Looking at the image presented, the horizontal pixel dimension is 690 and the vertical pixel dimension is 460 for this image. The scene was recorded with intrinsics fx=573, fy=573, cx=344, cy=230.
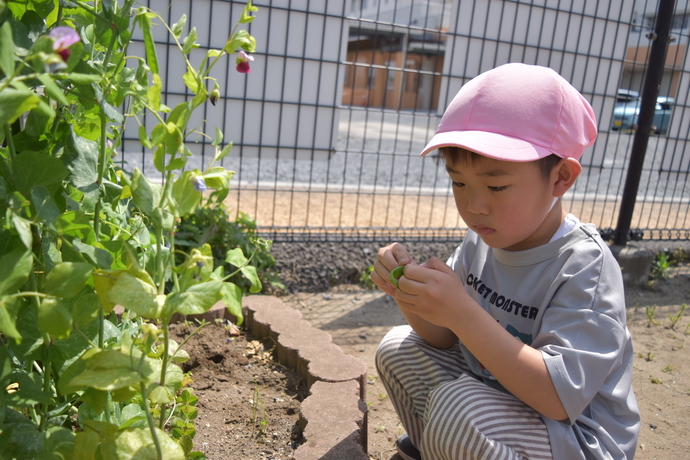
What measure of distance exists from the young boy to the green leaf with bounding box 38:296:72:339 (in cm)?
71

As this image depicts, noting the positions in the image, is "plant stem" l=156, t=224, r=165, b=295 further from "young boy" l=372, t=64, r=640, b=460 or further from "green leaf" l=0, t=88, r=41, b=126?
"young boy" l=372, t=64, r=640, b=460

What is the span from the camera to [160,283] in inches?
29.4

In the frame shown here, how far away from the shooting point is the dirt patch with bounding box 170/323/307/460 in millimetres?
1318

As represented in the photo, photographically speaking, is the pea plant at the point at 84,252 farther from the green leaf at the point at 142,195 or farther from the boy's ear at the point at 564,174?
the boy's ear at the point at 564,174

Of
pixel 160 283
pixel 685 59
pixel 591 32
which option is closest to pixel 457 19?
pixel 591 32

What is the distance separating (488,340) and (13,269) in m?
0.87

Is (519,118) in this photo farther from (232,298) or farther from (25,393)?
(25,393)

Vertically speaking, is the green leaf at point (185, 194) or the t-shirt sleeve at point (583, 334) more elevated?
the green leaf at point (185, 194)

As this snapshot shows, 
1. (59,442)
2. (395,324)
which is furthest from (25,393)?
(395,324)

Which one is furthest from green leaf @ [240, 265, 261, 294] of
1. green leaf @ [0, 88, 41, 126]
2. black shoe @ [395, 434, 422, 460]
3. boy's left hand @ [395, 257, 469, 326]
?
black shoe @ [395, 434, 422, 460]

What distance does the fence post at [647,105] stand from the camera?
3188 millimetres

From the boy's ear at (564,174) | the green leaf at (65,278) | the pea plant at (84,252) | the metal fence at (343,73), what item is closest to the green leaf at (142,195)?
the pea plant at (84,252)

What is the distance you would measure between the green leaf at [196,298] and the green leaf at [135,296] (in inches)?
0.7

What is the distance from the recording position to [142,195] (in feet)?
2.33
